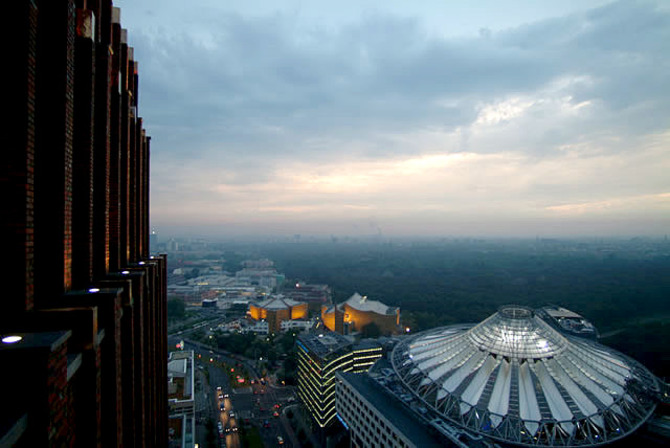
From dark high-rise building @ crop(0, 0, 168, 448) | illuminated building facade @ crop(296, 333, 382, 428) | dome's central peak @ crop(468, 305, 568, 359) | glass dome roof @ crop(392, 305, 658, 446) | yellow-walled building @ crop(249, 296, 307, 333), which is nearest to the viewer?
dark high-rise building @ crop(0, 0, 168, 448)

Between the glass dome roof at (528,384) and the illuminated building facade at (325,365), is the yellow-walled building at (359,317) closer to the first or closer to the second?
the illuminated building facade at (325,365)

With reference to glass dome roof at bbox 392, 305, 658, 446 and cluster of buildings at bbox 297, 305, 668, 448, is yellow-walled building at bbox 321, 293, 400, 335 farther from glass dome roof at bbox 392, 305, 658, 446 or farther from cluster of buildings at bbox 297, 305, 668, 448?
glass dome roof at bbox 392, 305, 658, 446

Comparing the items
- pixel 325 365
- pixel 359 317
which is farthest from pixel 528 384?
pixel 359 317

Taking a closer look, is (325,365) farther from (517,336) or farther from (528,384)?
(528,384)

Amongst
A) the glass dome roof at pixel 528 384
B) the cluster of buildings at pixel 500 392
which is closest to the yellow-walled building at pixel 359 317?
the cluster of buildings at pixel 500 392

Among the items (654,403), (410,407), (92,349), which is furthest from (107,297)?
(654,403)

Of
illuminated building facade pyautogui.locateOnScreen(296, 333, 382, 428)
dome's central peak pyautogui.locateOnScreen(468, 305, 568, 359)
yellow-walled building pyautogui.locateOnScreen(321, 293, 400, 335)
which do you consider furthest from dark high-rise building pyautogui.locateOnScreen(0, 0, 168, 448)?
yellow-walled building pyautogui.locateOnScreen(321, 293, 400, 335)
